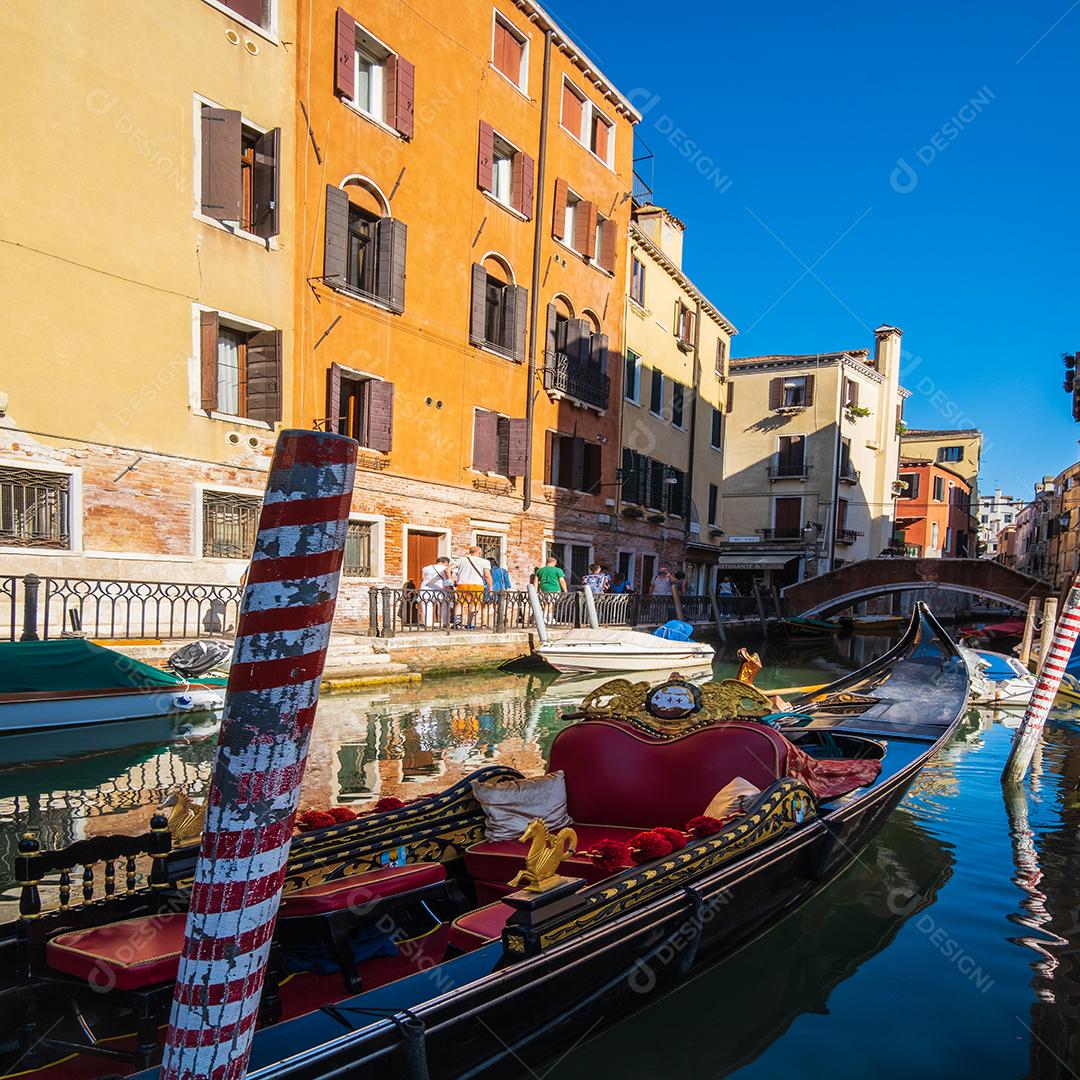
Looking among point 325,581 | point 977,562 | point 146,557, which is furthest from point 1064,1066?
point 977,562

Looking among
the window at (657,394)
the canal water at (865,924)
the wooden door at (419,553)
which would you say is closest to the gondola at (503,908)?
the canal water at (865,924)

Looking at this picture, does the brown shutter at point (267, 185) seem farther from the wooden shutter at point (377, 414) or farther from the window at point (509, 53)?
the window at point (509, 53)

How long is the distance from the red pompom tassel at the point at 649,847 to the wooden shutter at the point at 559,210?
47.8ft

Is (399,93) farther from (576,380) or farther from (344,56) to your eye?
(576,380)

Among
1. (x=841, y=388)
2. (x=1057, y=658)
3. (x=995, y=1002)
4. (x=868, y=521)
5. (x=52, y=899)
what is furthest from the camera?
(x=868, y=521)

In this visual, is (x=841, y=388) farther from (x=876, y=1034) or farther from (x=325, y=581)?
(x=325, y=581)

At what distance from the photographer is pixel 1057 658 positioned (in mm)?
6832

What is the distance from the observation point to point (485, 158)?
14.4 meters

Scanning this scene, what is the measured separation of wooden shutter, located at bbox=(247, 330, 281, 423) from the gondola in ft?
25.2

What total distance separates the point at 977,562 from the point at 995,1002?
19593 mm

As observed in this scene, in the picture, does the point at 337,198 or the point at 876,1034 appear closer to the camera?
the point at 876,1034

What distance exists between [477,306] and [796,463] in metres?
17.0

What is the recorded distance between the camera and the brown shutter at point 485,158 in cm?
1431

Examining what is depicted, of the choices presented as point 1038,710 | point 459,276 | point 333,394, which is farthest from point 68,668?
point 459,276
